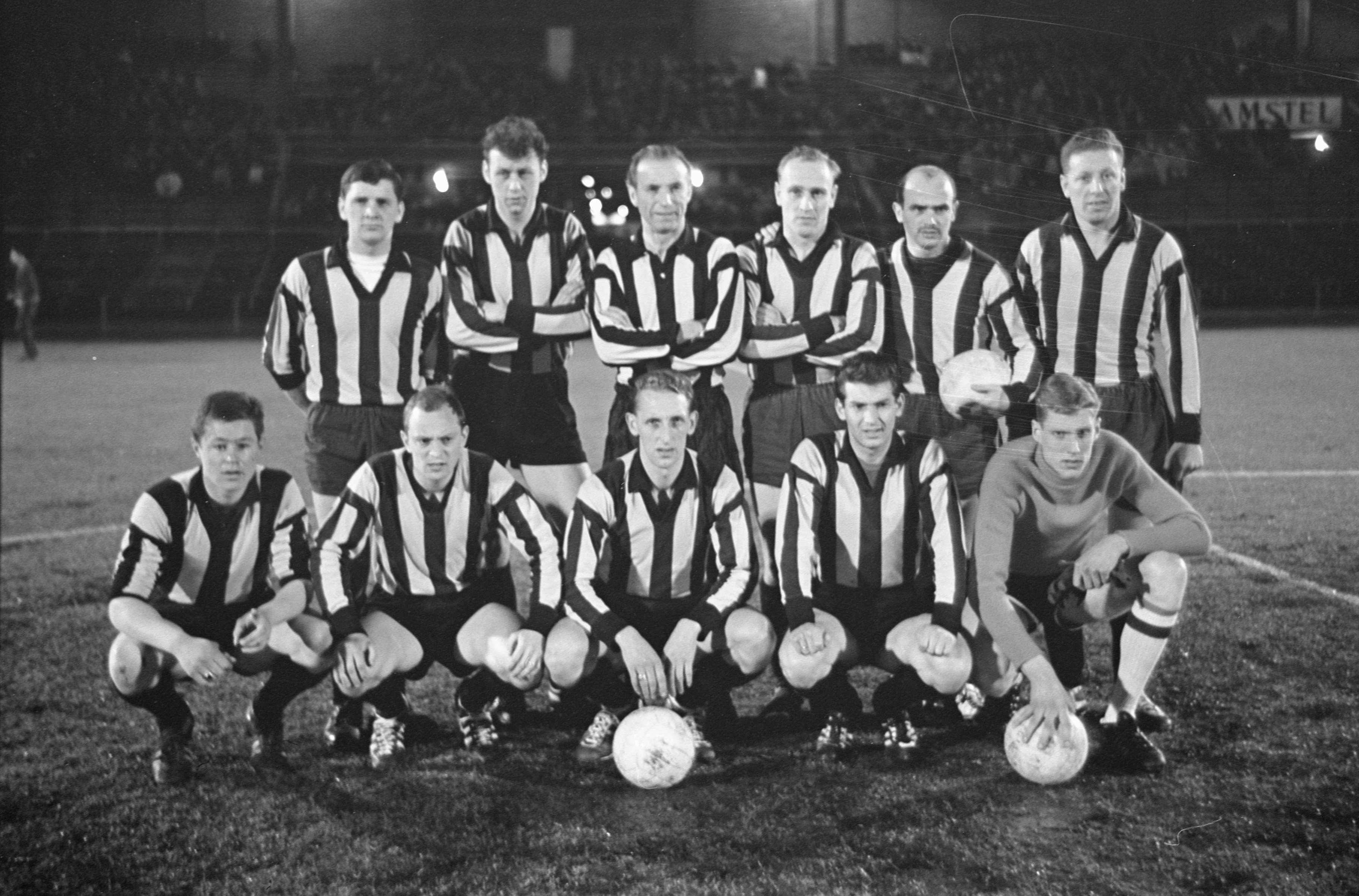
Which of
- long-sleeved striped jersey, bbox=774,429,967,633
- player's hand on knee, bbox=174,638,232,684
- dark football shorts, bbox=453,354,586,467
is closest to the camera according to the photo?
player's hand on knee, bbox=174,638,232,684

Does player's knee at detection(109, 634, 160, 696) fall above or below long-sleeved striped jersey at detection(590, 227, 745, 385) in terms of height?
below

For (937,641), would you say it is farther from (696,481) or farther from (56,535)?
(56,535)

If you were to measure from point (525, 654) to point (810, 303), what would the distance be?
4.59ft

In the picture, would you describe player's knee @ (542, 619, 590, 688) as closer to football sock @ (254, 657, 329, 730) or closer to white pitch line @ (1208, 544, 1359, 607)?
football sock @ (254, 657, 329, 730)

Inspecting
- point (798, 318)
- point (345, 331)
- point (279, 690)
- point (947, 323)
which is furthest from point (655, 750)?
point (345, 331)

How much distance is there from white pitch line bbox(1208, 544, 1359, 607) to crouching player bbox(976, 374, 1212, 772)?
1.37 m

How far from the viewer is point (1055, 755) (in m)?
2.72

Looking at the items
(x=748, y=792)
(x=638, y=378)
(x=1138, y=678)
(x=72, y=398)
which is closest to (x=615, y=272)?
(x=638, y=378)

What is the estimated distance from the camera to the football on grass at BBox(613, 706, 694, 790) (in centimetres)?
277

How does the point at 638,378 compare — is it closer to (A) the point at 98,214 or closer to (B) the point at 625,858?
(B) the point at 625,858

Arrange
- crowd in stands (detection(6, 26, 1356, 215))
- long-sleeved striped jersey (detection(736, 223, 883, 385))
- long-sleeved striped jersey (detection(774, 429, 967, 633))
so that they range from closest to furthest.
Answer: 1. long-sleeved striped jersey (detection(774, 429, 967, 633))
2. long-sleeved striped jersey (detection(736, 223, 883, 385))
3. crowd in stands (detection(6, 26, 1356, 215))

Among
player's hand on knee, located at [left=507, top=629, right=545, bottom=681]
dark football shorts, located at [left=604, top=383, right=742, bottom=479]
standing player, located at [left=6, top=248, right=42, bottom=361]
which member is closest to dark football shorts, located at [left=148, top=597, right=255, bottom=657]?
player's hand on knee, located at [left=507, top=629, right=545, bottom=681]

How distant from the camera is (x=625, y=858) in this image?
2.46m

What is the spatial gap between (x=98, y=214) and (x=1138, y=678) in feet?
66.2
